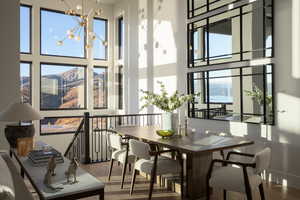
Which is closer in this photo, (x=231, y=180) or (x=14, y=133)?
(x=231, y=180)

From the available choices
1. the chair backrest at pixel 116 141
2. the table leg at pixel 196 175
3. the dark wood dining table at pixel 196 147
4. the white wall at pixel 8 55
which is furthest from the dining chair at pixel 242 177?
the white wall at pixel 8 55

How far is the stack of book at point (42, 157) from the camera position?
8.69 ft

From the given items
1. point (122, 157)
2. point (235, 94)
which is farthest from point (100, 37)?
point (122, 157)

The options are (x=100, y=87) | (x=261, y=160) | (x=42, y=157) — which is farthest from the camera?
(x=100, y=87)

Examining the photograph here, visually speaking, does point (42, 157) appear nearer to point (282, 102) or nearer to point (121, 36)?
point (282, 102)

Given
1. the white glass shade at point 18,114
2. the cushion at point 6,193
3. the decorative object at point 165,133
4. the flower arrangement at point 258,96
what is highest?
the flower arrangement at point 258,96

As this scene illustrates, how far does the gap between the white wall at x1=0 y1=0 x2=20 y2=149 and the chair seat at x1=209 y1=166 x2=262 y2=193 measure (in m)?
2.88

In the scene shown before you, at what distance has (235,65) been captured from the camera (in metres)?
4.71

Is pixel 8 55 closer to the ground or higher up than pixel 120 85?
higher up

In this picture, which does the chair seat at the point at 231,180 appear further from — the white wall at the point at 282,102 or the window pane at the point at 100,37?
the window pane at the point at 100,37

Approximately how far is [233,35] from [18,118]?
13.0ft

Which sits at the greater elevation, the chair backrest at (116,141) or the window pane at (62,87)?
the window pane at (62,87)

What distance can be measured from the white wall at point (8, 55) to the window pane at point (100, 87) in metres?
5.33

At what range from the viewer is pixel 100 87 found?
9.09 meters
